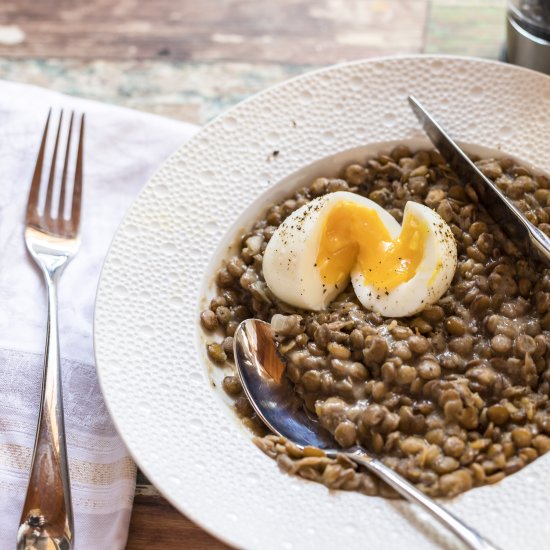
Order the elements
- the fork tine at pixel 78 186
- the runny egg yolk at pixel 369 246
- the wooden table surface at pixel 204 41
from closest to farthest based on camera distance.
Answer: the runny egg yolk at pixel 369 246
the fork tine at pixel 78 186
the wooden table surface at pixel 204 41

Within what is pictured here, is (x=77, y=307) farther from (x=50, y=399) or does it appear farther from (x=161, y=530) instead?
(x=161, y=530)

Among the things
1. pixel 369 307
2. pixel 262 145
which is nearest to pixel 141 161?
pixel 262 145

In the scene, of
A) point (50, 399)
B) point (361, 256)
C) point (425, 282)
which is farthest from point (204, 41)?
point (50, 399)

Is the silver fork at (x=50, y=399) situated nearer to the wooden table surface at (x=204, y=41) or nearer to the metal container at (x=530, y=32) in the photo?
the wooden table surface at (x=204, y=41)

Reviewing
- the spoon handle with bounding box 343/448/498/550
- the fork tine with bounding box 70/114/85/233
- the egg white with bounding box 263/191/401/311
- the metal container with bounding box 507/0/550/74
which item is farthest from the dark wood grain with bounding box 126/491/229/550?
the metal container with bounding box 507/0/550/74

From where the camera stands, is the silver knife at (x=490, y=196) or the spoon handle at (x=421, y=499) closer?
the spoon handle at (x=421, y=499)

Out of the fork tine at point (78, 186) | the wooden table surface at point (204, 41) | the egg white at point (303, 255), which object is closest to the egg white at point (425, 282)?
the egg white at point (303, 255)
